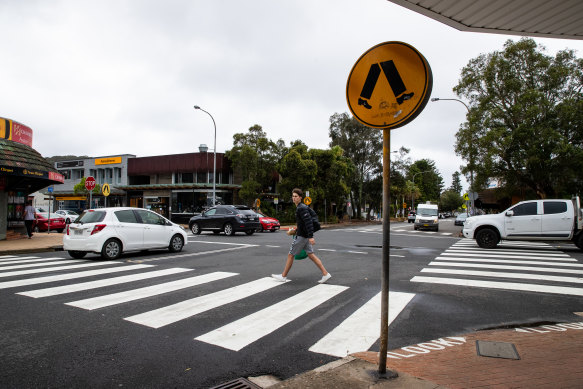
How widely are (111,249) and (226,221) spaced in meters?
9.62

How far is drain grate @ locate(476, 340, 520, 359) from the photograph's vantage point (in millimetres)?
3543

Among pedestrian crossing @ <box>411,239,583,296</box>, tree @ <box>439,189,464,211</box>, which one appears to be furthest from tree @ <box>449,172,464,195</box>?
pedestrian crossing @ <box>411,239,583,296</box>

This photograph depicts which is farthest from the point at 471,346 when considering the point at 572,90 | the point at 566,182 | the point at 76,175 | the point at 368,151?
the point at 76,175

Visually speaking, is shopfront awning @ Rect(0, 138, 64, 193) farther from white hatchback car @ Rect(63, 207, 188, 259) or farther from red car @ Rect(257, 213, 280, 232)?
red car @ Rect(257, 213, 280, 232)

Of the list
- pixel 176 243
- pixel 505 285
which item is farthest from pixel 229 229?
pixel 505 285

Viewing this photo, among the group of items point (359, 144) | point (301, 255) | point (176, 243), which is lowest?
point (176, 243)

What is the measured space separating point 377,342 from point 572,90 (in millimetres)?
26431

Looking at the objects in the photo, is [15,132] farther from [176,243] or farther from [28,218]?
[176,243]

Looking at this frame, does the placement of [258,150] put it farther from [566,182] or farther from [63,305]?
[63,305]

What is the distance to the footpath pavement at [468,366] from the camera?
2902 mm

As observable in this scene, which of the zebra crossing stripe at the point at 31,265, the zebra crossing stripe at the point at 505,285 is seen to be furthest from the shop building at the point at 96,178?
the zebra crossing stripe at the point at 505,285

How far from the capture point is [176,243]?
485 inches

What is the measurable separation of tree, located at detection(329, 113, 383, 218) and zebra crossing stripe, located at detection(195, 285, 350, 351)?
130 feet

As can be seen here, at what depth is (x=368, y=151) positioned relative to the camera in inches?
1788
